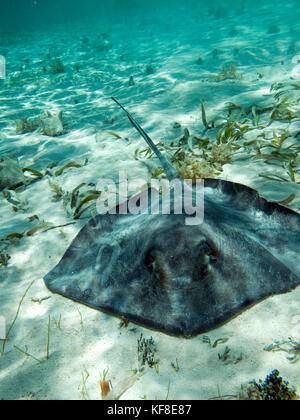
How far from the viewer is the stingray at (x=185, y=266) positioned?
202 centimetres

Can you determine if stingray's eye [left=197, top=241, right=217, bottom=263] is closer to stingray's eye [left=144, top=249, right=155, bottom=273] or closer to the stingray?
the stingray

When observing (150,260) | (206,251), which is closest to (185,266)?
(206,251)

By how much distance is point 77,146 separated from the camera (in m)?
7.83

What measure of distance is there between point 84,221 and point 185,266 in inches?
108

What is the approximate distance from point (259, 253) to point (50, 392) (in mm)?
2430

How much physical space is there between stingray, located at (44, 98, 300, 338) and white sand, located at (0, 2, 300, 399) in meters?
0.48

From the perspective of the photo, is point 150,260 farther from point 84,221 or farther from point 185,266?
point 84,221

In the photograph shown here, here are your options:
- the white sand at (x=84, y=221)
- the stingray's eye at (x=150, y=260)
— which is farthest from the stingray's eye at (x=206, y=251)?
the white sand at (x=84, y=221)

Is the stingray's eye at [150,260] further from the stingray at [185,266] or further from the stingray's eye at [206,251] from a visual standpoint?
the stingray's eye at [206,251]

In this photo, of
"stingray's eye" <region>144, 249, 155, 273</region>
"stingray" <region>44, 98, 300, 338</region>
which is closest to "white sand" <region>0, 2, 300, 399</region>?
"stingray" <region>44, 98, 300, 338</region>

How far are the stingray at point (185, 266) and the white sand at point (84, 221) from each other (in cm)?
48

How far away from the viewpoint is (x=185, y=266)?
2189 millimetres

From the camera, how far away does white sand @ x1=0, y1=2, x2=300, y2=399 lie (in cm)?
218
